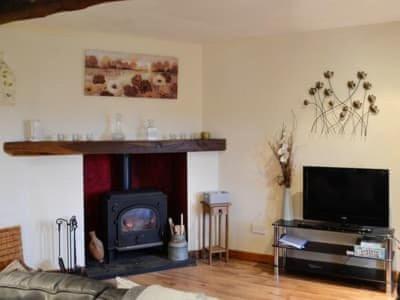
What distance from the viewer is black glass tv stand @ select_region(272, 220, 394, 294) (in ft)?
13.9

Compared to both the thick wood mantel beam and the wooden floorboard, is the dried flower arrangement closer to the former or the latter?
the wooden floorboard

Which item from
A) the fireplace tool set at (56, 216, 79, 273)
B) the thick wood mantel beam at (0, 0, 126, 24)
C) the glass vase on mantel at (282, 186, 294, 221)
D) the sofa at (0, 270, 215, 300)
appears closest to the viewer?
the sofa at (0, 270, 215, 300)

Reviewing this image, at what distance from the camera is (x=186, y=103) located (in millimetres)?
5395

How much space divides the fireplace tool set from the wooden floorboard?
0.60 meters

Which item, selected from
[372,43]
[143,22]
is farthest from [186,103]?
[372,43]

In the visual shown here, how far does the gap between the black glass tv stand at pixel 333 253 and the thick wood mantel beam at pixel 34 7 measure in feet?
9.62

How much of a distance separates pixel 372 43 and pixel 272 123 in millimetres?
1286

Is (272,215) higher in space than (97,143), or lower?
lower

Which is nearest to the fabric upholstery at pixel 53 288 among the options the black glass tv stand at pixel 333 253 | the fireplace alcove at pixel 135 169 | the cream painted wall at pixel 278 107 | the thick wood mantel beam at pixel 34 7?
the thick wood mantel beam at pixel 34 7

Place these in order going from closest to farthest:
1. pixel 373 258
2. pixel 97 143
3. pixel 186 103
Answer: pixel 373 258 → pixel 97 143 → pixel 186 103

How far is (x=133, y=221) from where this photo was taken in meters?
5.05

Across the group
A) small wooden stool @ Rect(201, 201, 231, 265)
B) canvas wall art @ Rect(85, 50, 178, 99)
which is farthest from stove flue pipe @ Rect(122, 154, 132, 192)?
small wooden stool @ Rect(201, 201, 231, 265)

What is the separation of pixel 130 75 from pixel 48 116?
3.23ft

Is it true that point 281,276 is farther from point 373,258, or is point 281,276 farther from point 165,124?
point 165,124
